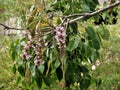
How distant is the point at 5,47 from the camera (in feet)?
7.86

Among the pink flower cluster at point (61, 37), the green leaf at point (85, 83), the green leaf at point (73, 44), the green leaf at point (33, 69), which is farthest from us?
the green leaf at point (85, 83)

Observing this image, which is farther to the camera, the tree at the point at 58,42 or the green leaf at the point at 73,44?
the green leaf at the point at 73,44

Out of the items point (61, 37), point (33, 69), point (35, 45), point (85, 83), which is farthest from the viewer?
point (85, 83)

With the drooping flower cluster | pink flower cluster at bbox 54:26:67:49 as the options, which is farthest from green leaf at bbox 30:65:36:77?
pink flower cluster at bbox 54:26:67:49

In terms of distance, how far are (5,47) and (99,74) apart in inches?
30.5

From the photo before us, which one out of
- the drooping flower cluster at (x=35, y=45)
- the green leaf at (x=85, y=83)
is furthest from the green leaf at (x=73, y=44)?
the green leaf at (x=85, y=83)

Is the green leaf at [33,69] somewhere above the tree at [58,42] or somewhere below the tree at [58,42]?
below

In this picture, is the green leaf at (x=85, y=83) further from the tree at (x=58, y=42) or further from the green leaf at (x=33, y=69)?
the green leaf at (x=33, y=69)

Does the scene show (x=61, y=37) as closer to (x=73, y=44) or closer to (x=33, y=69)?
(x=73, y=44)

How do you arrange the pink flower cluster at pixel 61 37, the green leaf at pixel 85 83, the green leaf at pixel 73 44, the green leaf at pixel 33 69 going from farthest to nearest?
1. the green leaf at pixel 85 83
2. the green leaf at pixel 33 69
3. the green leaf at pixel 73 44
4. the pink flower cluster at pixel 61 37

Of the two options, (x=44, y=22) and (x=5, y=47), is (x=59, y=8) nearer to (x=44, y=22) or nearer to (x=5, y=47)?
(x=44, y=22)

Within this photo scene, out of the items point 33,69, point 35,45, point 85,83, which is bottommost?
point 85,83

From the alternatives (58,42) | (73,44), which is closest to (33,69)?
(73,44)

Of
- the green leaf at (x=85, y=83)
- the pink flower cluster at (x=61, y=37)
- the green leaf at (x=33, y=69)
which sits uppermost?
the pink flower cluster at (x=61, y=37)
